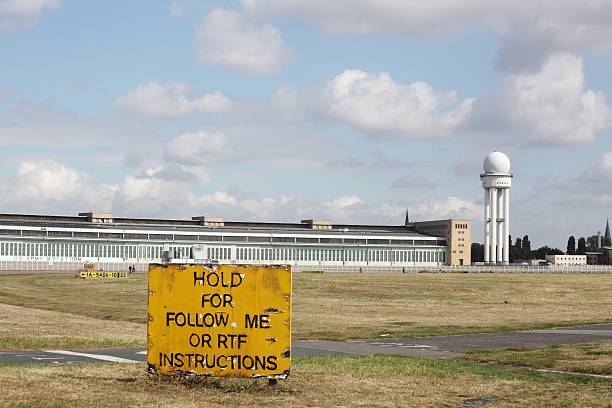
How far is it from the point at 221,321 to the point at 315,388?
6.83 ft

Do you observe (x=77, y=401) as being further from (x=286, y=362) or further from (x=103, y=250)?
(x=103, y=250)

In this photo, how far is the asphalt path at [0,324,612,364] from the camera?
860 inches

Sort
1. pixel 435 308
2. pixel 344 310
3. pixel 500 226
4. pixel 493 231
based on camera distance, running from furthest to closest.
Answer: pixel 500 226, pixel 493 231, pixel 435 308, pixel 344 310

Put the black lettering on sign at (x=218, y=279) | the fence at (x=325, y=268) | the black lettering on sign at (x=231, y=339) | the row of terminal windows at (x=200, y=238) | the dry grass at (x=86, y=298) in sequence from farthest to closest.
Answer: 1. the row of terminal windows at (x=200, y=238)
2. the fence at (x=325, y=268)
3. the dry grass at (x=86, y=298)
4. the black lettering on sign at (x=218, y=279)
5. the black lettering on sign at (x=231, y=339)

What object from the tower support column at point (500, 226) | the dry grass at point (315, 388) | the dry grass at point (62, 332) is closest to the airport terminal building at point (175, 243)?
the tower support column at point (500, 226)

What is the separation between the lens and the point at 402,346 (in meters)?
27.3

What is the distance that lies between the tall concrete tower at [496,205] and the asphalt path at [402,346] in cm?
15627

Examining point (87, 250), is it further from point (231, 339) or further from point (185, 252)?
point (231, 339)

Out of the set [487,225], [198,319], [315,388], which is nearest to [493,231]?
[487,225]

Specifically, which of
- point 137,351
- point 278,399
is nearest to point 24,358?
point 137,351

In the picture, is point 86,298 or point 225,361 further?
point 86,298

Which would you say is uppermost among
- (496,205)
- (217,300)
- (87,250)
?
(496,205)

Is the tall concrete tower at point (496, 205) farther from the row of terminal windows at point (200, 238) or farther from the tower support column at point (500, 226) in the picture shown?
the row of terminal windows at point (200, 238)

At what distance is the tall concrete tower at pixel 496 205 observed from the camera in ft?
621
